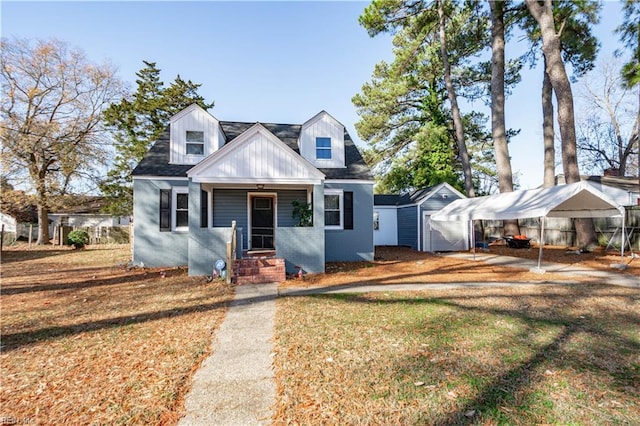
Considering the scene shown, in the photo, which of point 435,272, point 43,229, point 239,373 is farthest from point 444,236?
point 43,229

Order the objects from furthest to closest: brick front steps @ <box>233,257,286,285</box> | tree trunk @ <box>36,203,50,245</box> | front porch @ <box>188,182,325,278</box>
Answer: tree trunk @ <box>36,203,50,245</box> → front porch @ <box>188,182,325,278</box> → brick front steps @ <box>233,257,286,285</box>

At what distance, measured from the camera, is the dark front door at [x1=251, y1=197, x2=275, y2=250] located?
11922 mm

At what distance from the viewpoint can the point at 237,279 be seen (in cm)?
841

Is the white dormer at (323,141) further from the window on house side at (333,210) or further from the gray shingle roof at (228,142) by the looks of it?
the window on house side at (333,210)

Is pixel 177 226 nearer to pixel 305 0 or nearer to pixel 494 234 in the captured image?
pixel 305 0

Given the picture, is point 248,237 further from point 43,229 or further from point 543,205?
point 43,229

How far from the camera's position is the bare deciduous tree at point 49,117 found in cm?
1750

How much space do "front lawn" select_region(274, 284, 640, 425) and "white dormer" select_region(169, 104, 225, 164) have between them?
8298 mm

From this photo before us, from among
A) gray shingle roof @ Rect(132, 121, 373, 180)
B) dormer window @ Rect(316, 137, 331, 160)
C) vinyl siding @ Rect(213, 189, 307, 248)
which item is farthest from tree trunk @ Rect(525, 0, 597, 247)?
vinyl siding @ Rect(213, 189, 307, 248)

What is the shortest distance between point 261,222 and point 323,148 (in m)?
3.99

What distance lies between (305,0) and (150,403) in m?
13.9

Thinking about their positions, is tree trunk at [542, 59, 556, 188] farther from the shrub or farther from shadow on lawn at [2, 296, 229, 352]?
the shrub

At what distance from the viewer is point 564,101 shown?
43.8 feet

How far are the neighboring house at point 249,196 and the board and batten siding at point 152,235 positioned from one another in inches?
1.3
